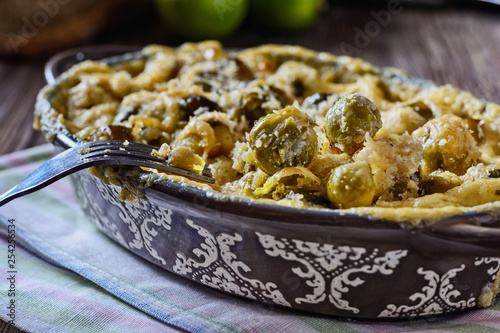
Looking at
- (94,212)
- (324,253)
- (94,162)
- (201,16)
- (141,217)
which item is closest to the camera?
(324,253)

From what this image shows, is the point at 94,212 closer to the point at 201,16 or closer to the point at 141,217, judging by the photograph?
the point at 141,217

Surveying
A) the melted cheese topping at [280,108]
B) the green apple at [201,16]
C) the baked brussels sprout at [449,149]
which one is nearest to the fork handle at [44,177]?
the melted cheese topping at [280,108]

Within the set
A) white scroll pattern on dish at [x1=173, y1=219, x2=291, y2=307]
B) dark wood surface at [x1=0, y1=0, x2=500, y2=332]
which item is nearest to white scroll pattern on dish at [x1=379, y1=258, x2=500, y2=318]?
white scroll pattern on dish at [x1=173, y1=219, x2=291, y2=307]

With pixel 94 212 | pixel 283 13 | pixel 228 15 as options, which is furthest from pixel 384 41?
pixel 94 212

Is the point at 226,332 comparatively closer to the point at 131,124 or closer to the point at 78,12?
the point at 131,124

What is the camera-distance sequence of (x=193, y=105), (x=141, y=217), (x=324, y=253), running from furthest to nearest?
(x=193, y=105) < (x=141, y=217) < (x=324, y=253)

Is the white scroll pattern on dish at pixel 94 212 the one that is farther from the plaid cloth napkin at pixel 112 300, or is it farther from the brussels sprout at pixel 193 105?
the brussels sprout at pixel 193 105

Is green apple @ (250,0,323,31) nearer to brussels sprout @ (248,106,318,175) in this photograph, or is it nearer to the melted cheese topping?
the melted cheese topping

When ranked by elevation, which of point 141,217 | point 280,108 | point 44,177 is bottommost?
point 141,217
